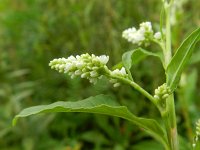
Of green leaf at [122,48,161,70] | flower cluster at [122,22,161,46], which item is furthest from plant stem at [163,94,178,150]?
flower cluster at [122,22,161,46]

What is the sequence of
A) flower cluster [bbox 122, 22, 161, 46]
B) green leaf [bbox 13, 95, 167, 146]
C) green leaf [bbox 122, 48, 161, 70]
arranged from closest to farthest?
green leaf [bbox 13, 95, 167, 146] → green leaf [bbox 122, 48, 161, 70] → flower cluster [bbox 122, 22, 161, 46]

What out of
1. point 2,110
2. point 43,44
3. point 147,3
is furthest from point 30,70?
point 147,3

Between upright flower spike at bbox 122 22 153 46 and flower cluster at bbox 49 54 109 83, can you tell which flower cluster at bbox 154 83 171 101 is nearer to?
flower cluster at bbox 49 54 109 83

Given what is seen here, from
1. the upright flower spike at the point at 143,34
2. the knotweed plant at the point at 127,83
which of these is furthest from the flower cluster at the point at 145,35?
the knotweed plant at the point at 127,83

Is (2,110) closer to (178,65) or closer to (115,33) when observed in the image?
(115,33)

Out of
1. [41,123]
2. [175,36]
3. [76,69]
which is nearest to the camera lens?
[76,69]

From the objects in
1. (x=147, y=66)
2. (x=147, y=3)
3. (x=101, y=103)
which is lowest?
(x=101, y=103)

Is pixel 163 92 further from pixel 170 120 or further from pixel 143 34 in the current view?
pixel 143 34
